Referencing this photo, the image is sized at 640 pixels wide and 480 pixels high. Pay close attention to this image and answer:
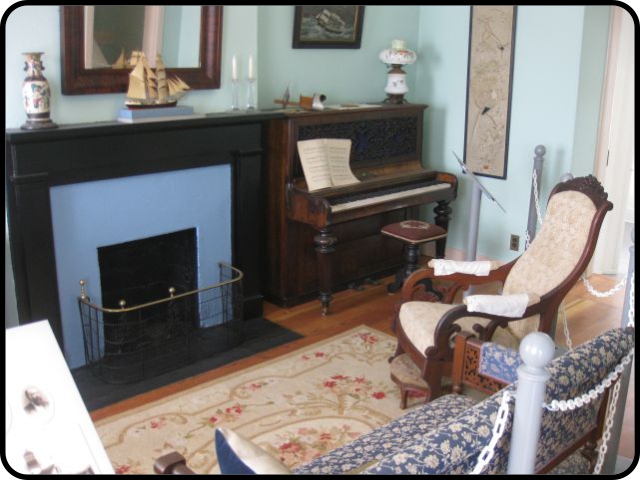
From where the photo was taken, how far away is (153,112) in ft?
12.4

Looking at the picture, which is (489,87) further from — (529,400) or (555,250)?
(529,400)

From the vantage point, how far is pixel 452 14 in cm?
530

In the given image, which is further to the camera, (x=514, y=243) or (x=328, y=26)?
(x=514, y=243)

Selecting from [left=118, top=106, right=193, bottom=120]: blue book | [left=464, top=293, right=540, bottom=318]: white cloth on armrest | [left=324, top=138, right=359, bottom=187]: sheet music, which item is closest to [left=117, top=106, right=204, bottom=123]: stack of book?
[left=118, top=106, right=193, bottom=120]: blue book

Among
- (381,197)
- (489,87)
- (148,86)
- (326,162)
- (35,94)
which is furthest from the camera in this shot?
(489,87)

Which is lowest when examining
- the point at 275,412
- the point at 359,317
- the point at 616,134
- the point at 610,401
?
the point at 275,412

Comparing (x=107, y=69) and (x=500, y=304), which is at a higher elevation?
(x=107, y=69)

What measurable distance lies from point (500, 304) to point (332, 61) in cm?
260

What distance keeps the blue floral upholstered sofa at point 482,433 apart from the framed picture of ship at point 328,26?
289cm

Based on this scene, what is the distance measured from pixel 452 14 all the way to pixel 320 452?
11.7 feet

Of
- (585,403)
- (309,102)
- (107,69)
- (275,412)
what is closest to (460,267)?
(275,412)

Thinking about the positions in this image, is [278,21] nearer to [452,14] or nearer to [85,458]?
[452,14]

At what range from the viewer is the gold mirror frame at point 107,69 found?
3.43 m

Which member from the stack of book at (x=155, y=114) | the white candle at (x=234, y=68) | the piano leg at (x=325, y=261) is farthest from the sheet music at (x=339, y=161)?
the stack of book at (x=155, y=114)
